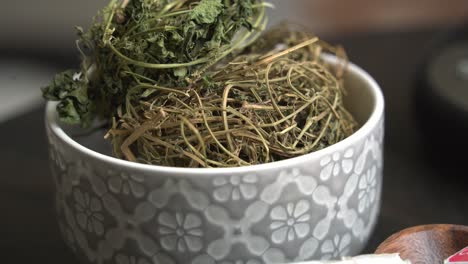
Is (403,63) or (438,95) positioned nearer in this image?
(438,95)

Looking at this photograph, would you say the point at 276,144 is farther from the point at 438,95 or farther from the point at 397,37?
the point at 397,37

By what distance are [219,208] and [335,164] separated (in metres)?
0.08

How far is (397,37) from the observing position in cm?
89

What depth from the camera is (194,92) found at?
0.40 metres

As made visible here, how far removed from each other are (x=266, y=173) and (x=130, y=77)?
12 cm

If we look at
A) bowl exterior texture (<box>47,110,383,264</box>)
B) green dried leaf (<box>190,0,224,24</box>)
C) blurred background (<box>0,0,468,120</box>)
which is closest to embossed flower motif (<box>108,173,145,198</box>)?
bowl exterior texture (<box>47,110,383,264</box>)

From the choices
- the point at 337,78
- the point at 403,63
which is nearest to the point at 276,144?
the point at 337,78

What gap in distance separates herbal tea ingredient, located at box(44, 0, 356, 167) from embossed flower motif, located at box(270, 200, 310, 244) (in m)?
0.03

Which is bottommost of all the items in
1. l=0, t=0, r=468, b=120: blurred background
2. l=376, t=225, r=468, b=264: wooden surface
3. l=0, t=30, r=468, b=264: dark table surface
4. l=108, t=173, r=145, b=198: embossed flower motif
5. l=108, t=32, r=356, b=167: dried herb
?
l=0, t=0, r=468, b=120: blurred background

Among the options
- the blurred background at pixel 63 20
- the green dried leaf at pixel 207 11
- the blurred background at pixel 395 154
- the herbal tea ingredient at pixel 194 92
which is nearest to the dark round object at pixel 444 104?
the blurred background at pixel 395 154

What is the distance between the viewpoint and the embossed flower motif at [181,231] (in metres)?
0.37

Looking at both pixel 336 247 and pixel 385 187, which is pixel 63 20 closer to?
pixel 385 187

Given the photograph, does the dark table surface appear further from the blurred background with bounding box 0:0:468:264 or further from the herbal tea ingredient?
the herbal tea ingredient

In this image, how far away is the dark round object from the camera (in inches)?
21.9
